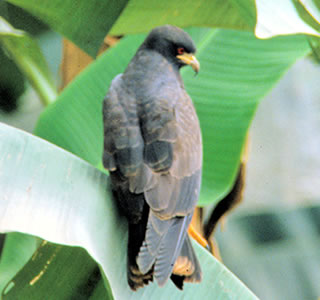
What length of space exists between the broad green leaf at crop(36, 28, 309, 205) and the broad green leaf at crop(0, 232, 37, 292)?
35 cm

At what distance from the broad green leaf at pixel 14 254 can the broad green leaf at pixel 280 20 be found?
3.65 feet

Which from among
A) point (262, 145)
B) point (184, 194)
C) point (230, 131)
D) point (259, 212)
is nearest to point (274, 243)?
point (259, 212)

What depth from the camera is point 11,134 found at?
119 cm

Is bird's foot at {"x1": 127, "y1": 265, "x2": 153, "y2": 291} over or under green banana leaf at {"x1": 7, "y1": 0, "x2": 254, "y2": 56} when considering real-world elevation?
under

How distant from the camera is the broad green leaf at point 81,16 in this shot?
157 cm

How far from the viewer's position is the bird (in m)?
1.17

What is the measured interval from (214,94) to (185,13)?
284mm

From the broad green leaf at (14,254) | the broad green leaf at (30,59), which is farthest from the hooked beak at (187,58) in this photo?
the broad green leaf at (14,254)

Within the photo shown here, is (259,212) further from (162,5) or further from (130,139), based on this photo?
(130,139)

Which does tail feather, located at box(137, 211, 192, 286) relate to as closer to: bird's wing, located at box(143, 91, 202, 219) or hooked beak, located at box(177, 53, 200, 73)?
bird's wing, located at box(143, 91, 202, 219)

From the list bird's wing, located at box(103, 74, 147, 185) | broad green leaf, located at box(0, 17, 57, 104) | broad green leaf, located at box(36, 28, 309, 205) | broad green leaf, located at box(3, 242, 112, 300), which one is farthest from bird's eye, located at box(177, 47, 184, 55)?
broad green leaf, located at box(3, 242, 112, 300)

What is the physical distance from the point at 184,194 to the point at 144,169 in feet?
0.36

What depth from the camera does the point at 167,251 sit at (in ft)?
3.85

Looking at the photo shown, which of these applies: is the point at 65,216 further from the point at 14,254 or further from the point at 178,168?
the point at 14,254
